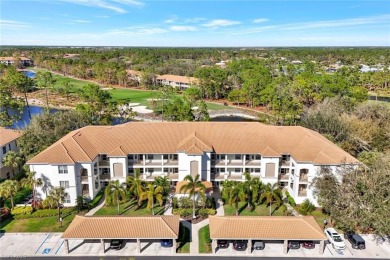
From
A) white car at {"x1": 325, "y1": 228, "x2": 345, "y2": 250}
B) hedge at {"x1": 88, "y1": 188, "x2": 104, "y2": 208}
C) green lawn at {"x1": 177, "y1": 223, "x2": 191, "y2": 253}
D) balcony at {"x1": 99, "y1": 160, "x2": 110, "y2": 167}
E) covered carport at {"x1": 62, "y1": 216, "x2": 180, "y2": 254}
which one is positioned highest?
balcony at {"x1": 99, "y1": 160, "x2": 110, "y2": 167}

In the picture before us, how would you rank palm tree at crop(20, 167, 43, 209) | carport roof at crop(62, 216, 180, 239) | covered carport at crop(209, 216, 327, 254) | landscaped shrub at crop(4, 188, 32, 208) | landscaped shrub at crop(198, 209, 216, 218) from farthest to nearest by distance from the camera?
landscaped shrub at crop(4, 188, 32, 208) < palm tree at crop(20, 167, 43, 209) < landscaped shrub at crop(198, 209, 216, 218) < carport roof at crop(62, 216, 180, 239) < covered carport at crop(209, 216, 327, 254)

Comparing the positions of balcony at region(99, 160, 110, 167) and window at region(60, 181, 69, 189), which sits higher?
balcony at region(99, 160, 110, 167)

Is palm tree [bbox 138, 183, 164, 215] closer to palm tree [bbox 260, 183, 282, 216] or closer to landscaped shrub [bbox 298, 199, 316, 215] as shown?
palm tree [bbox 260, 183, 282, 216]

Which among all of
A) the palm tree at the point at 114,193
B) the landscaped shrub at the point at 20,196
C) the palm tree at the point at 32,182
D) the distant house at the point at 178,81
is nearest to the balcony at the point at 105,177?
the palm tree at the point at 114,193

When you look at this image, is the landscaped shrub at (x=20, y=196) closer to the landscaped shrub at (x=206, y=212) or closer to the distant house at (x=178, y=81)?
the landscaped shrub at (x=206, y=212)

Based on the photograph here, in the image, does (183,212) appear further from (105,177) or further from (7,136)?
(7,136)

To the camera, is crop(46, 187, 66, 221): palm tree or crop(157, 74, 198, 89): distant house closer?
crop(46, 187, 66, 221): palm tree

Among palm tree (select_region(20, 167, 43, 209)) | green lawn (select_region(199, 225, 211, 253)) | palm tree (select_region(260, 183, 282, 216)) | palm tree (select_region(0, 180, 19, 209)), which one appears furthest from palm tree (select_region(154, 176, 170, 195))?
palm tree (select_region(0, 180, 19, 209))

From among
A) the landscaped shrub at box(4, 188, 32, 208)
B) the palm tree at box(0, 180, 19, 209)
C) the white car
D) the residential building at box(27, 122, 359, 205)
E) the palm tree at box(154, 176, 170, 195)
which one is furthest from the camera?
the palm tree at box(154, 176, 170, 195)
